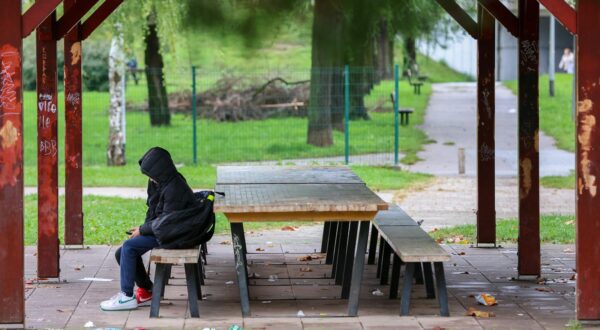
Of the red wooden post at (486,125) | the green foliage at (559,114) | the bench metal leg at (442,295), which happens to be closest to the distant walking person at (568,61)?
the green foliage at (559,114)

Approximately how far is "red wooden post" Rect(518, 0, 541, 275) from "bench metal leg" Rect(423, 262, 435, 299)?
1.11 m

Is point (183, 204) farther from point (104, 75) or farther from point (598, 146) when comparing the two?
point (104, 75)

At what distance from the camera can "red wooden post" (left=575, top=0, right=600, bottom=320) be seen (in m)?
7.29

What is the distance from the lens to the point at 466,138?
27000mm

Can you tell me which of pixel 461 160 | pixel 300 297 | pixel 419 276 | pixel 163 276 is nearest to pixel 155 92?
pixel 461 160

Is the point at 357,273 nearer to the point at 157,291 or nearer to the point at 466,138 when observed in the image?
the point at 157,291

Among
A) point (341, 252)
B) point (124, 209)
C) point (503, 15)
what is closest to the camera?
point (341, 252)

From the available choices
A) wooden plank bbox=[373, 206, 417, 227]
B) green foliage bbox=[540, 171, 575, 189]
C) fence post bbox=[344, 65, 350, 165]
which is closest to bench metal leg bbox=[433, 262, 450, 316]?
wooden plank bbox=[373, 206, 417, 227]

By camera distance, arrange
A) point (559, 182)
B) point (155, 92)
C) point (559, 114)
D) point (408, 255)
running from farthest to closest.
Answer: point (559, 114), point (155, 92), point (559, 182), point (408, 255)

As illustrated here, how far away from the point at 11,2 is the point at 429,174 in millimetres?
13350

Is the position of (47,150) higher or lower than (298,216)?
higher

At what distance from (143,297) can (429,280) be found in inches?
90.2

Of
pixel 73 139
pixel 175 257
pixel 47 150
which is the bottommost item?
pixel 175 257

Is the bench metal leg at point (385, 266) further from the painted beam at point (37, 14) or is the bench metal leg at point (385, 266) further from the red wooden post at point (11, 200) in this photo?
the painted beam at point (37, 14)
